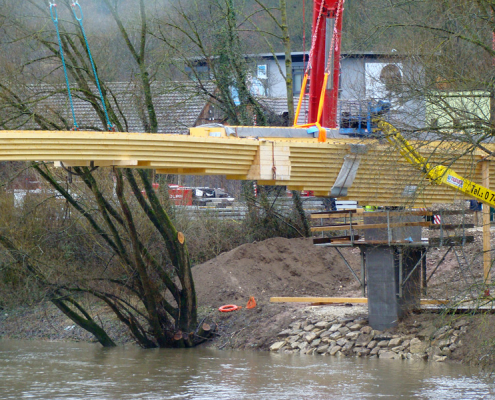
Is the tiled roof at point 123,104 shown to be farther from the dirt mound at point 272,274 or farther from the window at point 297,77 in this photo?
the window at point 297,77

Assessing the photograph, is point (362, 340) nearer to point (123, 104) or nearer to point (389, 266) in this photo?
point (389, 266)

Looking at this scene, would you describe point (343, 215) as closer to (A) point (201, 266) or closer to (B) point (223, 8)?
(A) point (201, 266)

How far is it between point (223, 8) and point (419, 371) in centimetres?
1645

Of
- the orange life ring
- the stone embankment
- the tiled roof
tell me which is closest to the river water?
the stone embankment

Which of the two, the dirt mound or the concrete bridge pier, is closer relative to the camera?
the concrete bridge pier

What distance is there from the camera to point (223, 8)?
1061 inches

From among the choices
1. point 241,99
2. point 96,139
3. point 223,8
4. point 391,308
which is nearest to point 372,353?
point 391,308

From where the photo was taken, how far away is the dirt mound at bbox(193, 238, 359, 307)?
2364cm

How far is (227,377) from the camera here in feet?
50.7

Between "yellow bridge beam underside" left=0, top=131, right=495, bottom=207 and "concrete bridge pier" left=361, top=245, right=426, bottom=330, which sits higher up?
"yellow bridge beam underside" left=0, top=131, right=495, bottom=207

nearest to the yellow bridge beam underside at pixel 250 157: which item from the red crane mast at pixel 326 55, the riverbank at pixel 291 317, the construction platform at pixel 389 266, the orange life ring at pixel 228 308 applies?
the red crane mast at pixel 326 55

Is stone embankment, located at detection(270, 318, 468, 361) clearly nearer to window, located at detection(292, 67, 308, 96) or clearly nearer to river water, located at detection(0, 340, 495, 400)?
river water, located at detection(0, 340, 495, 400)

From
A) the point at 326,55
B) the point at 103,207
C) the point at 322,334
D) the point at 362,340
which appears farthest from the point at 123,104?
the point at 362,340

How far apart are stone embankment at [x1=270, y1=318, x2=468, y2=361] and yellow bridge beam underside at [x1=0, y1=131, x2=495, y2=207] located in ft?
11.5
